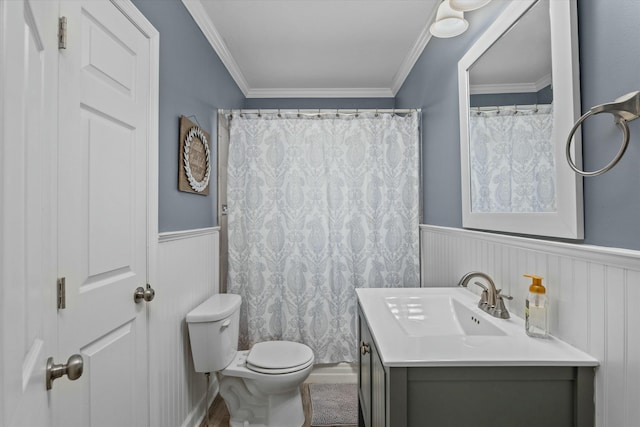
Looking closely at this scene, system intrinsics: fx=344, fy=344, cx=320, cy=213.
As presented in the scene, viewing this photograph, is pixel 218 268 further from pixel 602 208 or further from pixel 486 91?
pixel 602 208

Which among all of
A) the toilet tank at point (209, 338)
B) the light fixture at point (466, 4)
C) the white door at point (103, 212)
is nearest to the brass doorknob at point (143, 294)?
the white door at point (103, 212)

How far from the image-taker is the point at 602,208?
904mm

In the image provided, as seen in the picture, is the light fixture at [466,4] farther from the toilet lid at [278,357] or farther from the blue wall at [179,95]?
the toilet lid at [278,357]

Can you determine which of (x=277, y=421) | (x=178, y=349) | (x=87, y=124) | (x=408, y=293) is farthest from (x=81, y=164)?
(x=277, y=421)

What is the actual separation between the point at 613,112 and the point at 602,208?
0.25m

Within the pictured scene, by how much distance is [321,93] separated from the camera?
3.39 metres

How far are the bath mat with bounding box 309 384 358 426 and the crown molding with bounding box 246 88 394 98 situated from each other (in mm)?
2587

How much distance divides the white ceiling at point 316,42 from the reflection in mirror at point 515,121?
0.89m

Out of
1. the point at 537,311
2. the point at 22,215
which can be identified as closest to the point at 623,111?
the point at 537,311

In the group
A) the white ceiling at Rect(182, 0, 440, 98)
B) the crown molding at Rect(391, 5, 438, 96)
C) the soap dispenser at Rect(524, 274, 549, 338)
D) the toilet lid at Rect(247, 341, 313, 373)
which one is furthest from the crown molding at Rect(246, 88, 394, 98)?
the soap dispenser at Rect(524, 274, 549, 338)

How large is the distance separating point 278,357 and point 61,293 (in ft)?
4.16

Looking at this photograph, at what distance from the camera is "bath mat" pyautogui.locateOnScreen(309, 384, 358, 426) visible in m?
2.11

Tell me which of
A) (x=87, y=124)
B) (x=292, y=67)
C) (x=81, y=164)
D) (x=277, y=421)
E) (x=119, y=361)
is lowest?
(x=277, y=421)

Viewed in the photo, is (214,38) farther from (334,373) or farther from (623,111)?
(334,373)
